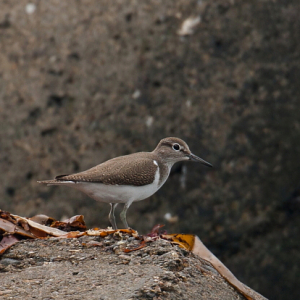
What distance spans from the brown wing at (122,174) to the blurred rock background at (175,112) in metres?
1.97

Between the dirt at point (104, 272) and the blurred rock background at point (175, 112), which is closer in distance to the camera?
the dirt at point (104, 272)

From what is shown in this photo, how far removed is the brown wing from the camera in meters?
6.07

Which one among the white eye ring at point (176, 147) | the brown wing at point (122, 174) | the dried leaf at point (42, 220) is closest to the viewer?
the dried leaf at point (42, 220)

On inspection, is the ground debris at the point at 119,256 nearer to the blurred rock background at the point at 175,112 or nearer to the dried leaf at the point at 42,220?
the dried leaf at the point at 42,220

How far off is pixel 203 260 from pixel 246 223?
3719 millimetres

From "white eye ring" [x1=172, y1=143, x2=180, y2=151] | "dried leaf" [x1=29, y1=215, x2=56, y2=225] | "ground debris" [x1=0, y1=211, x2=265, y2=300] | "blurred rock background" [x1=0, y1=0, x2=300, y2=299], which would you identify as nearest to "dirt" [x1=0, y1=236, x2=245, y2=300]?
"ground debris" [x1=0, y1=211, x2=265, y2=300]

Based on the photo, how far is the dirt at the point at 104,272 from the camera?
3.58m

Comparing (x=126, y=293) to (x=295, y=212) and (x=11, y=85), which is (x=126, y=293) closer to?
(x=295, y=212)

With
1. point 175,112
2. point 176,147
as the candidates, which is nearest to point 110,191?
point 176,147

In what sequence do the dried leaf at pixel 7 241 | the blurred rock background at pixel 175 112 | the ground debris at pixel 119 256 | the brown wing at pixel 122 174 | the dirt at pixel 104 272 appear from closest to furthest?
the dirt at pixel 104 272, the ground debris at pixel 119 256, the dried leaf at pixel 7 241, the brown wing at pixel 122 174, the blurred rock background at pixel 175 112

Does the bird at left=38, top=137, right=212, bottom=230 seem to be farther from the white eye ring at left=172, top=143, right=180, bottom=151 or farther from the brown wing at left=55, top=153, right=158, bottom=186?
the white eye ring at left=172, top=143, right=180, bottom=151

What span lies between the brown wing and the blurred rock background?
6.48 ft

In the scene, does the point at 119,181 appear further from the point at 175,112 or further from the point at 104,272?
the point at 175,112

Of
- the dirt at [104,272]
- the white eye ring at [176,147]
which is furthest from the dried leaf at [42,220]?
the white eye ring at [176,147]
